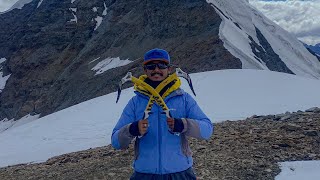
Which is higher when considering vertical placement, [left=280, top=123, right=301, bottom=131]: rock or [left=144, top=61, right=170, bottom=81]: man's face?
[left=144, top=61, right=170, bottom=81]: man's face

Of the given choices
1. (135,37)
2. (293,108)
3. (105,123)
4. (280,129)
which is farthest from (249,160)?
(135,37)

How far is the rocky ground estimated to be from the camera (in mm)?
8234

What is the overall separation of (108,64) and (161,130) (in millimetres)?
47762

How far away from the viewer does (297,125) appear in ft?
34.7

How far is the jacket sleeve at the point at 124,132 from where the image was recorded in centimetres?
417

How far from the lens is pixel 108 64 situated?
51.5 meters

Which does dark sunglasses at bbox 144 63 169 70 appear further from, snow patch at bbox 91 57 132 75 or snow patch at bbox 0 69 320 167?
snow patch at bbox 91 57 132 75

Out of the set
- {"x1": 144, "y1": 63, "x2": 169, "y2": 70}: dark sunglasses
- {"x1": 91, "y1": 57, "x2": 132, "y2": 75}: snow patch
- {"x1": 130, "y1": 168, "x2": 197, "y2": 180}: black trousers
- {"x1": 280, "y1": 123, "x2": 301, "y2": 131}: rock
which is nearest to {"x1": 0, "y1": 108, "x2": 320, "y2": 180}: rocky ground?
{"x1": 280, "y1": 123, "x2": 301, "y2": 131}: rock

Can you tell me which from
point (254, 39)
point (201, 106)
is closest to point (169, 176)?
point (201, 106)

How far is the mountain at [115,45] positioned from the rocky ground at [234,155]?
2437 centimetres

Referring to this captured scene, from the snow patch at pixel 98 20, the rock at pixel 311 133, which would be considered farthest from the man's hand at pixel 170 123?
the snow patch at pixel 98 20

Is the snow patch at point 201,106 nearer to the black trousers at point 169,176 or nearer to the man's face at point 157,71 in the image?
the black trousers at point 169,176

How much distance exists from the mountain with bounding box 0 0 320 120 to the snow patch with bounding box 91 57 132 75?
0.60ft

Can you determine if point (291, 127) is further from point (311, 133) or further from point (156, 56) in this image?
point (156, 56)
